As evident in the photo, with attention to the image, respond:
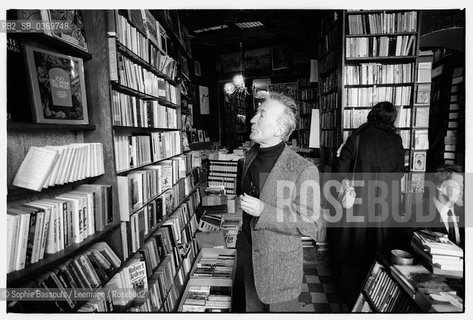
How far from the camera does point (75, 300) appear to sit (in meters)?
1.25

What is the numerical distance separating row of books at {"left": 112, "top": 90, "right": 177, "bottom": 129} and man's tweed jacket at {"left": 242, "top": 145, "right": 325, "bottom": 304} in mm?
1040

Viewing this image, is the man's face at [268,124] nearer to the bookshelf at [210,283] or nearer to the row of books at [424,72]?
the bookshelf at [210,283]

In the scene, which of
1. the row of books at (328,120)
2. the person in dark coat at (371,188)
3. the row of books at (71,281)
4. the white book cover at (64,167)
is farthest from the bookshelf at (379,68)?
the white book cover at (64,167)

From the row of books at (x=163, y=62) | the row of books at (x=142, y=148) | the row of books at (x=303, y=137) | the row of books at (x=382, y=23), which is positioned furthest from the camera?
the row of books at (x=303, y=137)

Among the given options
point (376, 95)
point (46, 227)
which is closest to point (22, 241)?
point (46, 227)

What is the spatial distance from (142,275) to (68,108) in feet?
3.91

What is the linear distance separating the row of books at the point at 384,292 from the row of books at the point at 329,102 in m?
2.70

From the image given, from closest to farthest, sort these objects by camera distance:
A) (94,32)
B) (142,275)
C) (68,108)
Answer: (68,108) < (94,32) < (142,275)

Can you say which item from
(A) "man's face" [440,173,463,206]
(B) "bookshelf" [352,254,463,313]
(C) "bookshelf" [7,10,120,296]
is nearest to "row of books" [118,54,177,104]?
(C) "bookshelf" [7,10,120,296]

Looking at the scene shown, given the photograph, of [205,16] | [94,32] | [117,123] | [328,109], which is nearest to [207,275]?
[117,123]

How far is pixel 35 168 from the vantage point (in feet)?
3.79

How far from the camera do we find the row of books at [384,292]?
1.29 metres

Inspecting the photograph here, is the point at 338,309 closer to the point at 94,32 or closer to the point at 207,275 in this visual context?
the point at 207,275
